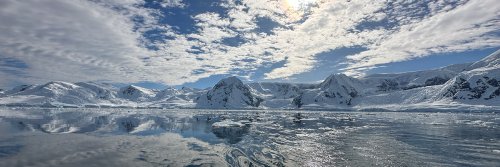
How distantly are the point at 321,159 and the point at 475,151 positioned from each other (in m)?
14.6

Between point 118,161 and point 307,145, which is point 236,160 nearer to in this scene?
point 118,161

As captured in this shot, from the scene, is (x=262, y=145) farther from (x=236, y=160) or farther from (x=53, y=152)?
(x=53, y=152)

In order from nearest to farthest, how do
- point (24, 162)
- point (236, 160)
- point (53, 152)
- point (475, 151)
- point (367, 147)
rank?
point (24, 162) < point (236, 160) < point (53, 152) < point (475, 151) < point (367, 147)

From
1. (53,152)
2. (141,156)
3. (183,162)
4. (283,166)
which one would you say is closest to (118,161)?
(141,156)

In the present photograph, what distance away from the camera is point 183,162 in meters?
23.3

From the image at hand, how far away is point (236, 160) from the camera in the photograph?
2478 centimetres

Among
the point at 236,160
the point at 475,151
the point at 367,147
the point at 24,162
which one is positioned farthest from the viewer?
the point at 367,147

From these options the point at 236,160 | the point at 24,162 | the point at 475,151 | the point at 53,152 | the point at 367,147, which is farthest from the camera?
the point at 367,147

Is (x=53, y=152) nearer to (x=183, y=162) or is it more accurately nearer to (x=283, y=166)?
(x=183, y=162)

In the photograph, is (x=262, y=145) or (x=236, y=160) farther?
(x=262, y=145)

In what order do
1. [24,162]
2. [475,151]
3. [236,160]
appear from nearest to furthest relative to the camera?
[24,162] → [236,160] → [475,151]

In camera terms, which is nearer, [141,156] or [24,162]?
[24,162]

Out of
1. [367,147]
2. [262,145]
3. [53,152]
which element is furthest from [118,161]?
[367,147]

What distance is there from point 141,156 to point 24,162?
7.57 meters
